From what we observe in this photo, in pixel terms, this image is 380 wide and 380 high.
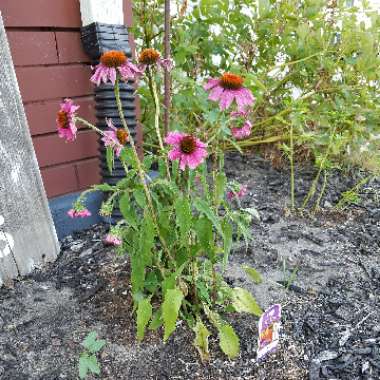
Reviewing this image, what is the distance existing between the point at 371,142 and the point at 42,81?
1874mm

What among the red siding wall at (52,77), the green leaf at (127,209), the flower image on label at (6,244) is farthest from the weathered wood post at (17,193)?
the green leaf at (127,209)

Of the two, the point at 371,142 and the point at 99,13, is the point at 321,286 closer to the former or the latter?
the point at 371,142

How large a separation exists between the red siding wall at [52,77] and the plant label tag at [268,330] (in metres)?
1.29

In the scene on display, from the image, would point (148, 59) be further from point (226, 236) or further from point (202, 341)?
point (202, 341)

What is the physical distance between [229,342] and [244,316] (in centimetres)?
21

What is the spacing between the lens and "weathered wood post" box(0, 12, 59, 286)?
4.79 ft

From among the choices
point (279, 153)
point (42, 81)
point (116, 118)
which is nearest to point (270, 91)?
→ point (279, 153)

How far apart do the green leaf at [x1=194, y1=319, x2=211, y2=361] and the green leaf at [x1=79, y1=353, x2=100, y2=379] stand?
293 millimetres

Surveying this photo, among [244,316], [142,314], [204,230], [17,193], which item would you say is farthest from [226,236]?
[17,193]

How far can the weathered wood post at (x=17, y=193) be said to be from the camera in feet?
4.79

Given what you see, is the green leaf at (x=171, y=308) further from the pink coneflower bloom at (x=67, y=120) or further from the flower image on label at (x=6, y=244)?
the flower image on label at (x=6, y=244)

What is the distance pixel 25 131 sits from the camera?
5.03 ft

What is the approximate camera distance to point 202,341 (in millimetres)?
1190

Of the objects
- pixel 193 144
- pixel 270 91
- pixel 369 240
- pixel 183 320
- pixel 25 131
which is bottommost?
pixel 369 240
